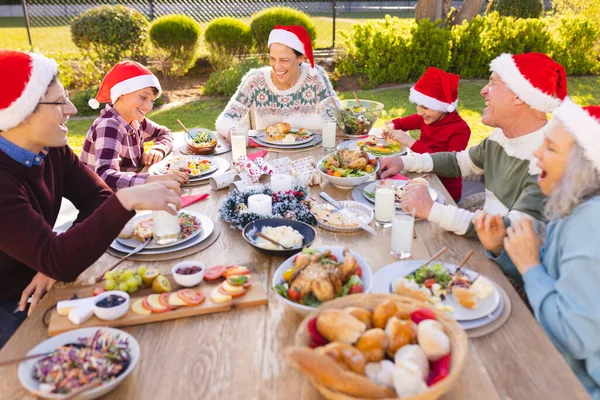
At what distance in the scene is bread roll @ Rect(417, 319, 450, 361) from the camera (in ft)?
4.16

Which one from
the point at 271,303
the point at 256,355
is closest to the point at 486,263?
the point at 271,303

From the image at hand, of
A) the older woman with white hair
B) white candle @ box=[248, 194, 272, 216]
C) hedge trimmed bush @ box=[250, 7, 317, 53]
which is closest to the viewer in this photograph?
the older woman with white hair

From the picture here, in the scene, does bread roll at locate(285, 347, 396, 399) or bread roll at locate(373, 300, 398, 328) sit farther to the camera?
bread roll at locate(373, 300, 398, 328)

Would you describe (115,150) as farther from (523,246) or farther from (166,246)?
(523,246)

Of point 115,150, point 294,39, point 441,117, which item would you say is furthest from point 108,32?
point 441,117

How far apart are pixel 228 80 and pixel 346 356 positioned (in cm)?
837

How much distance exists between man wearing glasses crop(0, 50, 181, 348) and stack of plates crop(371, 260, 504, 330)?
34.1 inches

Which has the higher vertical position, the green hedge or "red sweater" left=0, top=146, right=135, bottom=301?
"red sweater" left=0, top=146, right=135, bottom=301

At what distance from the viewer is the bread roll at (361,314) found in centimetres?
137

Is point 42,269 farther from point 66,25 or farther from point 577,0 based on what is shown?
point 66,25

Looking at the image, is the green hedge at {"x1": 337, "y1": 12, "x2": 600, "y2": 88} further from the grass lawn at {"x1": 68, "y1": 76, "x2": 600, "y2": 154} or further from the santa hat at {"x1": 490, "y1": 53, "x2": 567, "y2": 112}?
the santa hat at {"x1": 490, "y1": 53, "x2": 567, "y2": 112}

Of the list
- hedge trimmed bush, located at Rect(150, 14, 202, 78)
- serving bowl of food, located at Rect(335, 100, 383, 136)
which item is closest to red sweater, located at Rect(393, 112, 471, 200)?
serving bowl of food, located at Rect(335, 100, 383, 136)

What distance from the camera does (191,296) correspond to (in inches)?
66.3

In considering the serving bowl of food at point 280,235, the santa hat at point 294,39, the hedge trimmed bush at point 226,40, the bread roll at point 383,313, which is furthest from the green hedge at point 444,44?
the bread roll at point 383,313
